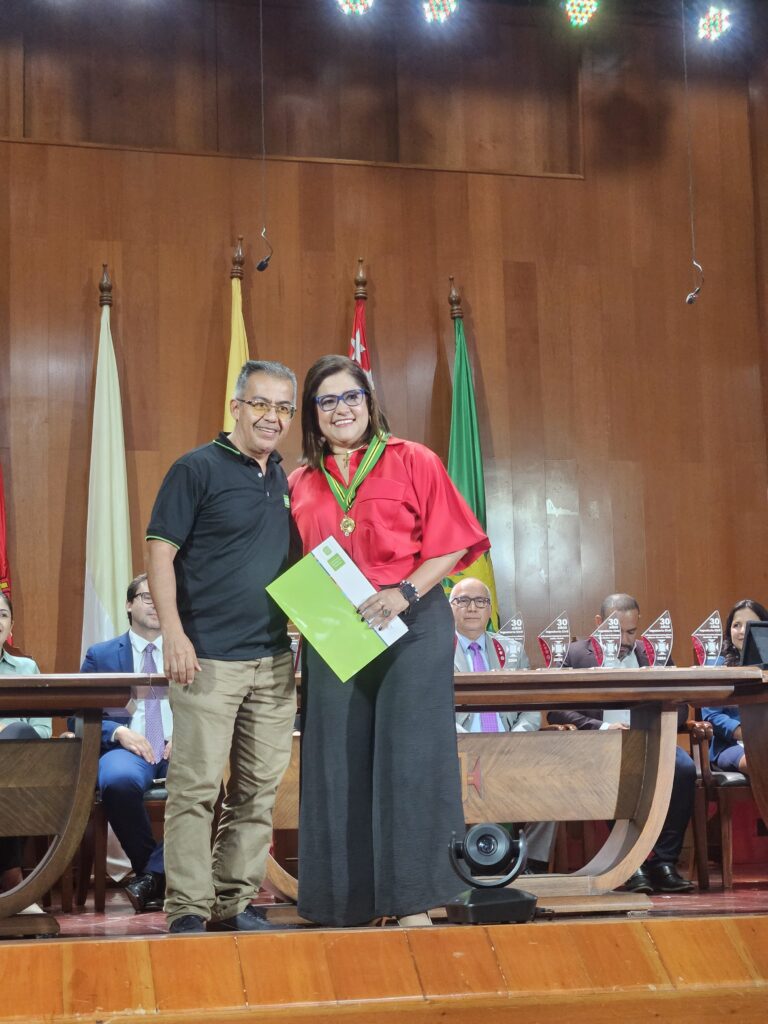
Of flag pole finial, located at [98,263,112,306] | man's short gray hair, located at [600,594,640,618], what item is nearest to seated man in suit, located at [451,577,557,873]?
man's short gray hair, located at [600,594,640,618]

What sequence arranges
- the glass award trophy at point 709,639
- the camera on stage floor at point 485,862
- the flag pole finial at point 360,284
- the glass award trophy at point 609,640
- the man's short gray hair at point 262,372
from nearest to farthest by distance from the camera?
the camera on stage floor at point 485,862 → the man's short gray hair at point 262,372 → the glass award trophy at point 609,640 → the glass award trophy at point 709,639 → the flag pole finial at point 360,284

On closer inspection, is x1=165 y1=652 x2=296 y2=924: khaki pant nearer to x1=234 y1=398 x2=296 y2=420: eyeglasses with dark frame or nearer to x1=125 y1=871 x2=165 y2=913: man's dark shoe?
x1=234 y1=398 x2=296 y2=420: eyeglasses with dark frame

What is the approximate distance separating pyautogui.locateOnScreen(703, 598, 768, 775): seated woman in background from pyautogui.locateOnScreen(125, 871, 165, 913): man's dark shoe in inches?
86.0

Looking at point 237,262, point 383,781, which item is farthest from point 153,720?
point 237,262

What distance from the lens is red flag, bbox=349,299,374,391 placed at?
623cm

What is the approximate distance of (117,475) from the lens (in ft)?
19.6

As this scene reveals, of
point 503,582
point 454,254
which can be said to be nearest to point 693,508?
point 503,582

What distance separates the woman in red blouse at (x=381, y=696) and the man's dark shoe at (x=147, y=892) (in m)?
1.43

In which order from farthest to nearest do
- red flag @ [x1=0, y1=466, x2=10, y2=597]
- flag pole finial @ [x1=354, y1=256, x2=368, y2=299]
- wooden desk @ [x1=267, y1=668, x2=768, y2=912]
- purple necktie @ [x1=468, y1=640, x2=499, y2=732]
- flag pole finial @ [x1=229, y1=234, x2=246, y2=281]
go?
1. flag pole finial @ [x1=354, y1=256, x2=368, y2=299]
2. flag pole finial @ [x1=229, y1=234, x2=246, y2=281]
3. red flag @ [x1=0, y1=466, x2=10, y2=597]
4. purple necktie @ [x1=468, y1=640, x2=499, y2=732]
5. wooden desk @ [x1=267, y1=668, x2=768, y2=912]

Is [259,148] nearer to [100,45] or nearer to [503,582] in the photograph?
[100,45]

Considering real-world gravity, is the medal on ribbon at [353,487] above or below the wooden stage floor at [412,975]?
above

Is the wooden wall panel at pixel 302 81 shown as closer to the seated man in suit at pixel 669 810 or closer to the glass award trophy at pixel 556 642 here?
the seated man in suit at pixel 669 810

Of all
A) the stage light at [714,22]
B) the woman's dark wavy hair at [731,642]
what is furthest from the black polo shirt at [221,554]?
the stage light at [714,22]

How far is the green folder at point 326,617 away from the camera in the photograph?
2.54m
